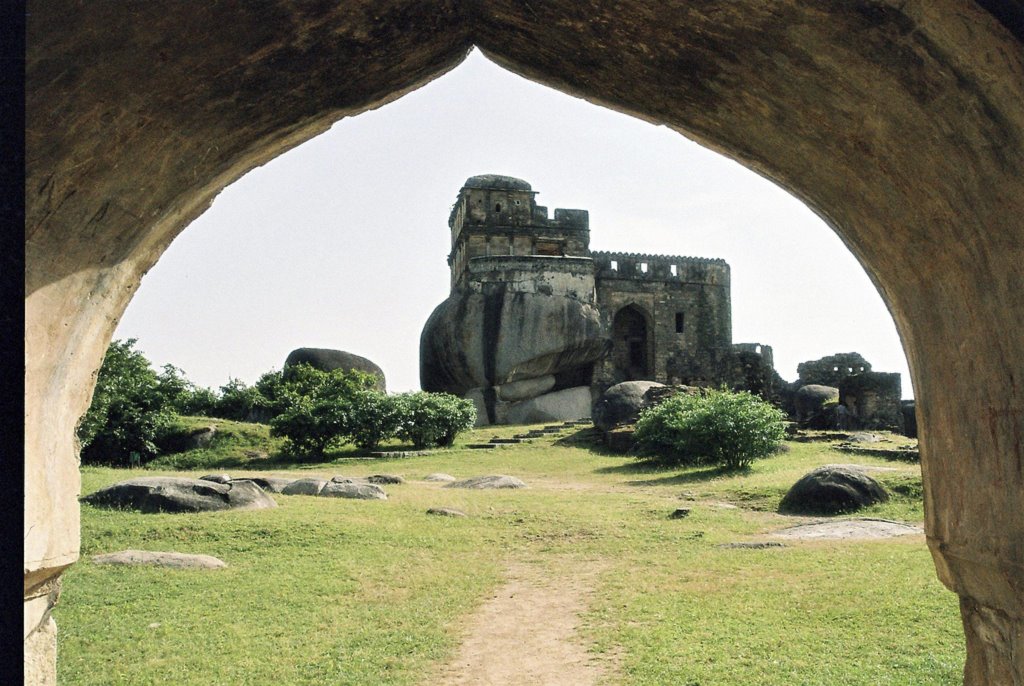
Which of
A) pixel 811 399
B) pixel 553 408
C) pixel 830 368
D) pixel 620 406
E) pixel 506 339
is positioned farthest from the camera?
pixel 830 368

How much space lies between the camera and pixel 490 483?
16188 millimetres

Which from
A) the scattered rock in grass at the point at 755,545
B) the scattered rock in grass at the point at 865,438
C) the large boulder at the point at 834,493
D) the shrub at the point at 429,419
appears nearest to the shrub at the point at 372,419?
the shrub at the point at 429,419

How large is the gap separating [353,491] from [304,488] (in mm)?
944

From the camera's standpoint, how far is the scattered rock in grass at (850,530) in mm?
10555

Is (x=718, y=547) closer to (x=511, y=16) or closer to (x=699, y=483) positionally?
(x=699, y=483)

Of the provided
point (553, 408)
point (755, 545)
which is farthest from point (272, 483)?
point (553, 408)

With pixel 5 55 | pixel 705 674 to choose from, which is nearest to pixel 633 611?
pixel 705 674

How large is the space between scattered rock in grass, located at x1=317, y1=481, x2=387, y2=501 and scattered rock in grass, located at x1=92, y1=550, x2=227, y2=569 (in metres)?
4.38

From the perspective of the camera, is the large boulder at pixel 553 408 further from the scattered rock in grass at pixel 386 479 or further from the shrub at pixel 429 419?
the scattered rock in grass at pixel 386 479

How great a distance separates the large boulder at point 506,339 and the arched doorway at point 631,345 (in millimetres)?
8649

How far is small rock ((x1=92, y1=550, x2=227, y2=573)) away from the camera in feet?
29.6

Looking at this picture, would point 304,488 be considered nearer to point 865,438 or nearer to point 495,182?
point 865,438

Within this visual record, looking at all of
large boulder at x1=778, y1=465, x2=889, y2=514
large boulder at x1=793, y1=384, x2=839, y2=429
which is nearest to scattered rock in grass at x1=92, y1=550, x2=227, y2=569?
large boulder at x1=778, y1=465, x2=889, y2=514

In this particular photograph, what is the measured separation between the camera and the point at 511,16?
123 inches
